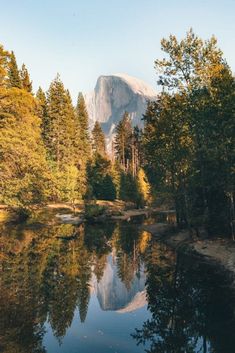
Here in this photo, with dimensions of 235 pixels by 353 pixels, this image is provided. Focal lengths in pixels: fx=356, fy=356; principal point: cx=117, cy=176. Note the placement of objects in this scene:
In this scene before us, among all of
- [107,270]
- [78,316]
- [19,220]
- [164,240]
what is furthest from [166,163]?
[19,220]

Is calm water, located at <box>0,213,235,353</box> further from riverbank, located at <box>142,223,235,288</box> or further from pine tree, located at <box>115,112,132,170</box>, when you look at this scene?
pine tree, located at <box>115,112,132,170</box>

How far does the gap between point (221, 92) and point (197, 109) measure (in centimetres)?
251

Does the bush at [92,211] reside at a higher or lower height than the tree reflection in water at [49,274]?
higher

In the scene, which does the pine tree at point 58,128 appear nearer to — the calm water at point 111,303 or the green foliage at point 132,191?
the green foliage at point 132,191

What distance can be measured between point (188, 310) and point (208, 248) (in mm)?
12480

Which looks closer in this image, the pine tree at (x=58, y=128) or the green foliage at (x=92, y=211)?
the green foliage at (x=92, y=211)

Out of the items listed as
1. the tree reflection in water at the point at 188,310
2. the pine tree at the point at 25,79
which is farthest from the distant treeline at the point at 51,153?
the tree reflection in water at the point at 188,310

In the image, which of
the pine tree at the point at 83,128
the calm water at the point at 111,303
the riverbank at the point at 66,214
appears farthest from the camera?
the pine tree at the point at 83,128

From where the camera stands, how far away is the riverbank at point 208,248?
24.0m

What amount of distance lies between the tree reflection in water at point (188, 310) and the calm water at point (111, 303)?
0.04 m

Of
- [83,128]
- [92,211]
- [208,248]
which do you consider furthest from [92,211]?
[83,128]

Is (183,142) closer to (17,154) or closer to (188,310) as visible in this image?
(17,154)

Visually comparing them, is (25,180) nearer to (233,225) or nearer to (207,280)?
(207,280)

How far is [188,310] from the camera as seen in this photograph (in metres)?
16.5
